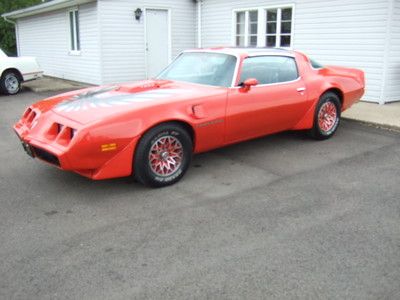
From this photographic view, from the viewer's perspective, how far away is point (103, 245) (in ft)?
11.6

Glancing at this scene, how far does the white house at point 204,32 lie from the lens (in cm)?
977

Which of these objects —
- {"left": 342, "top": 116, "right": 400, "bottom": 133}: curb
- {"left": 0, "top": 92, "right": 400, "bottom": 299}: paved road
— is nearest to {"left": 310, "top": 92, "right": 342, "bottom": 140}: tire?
{"left": 0, "top": 92, "right": 400, "bottom": 299}: paved road

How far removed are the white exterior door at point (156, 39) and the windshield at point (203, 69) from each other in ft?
27.7

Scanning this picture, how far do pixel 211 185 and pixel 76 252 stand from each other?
190 cm

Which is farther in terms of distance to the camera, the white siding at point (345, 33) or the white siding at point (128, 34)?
the white siding at point (128, 34)

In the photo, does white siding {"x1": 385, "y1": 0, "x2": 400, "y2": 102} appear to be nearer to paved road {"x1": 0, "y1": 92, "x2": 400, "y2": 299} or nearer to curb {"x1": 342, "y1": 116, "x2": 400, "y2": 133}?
curb {"x1": 342, "y1": 116, "x2": 400, "y2": 133}

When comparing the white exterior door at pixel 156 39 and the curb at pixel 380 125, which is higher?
the white exterior door at pixel 156 39

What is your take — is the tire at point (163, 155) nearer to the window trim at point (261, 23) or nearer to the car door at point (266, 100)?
the car door at point (266, 100)

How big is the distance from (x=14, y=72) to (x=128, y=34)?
3716mm

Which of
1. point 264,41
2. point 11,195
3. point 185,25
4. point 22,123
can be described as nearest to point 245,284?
point 11,195

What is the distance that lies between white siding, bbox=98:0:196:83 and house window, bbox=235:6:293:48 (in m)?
2.23

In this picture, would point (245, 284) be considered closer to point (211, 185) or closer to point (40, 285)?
point (40, 285)

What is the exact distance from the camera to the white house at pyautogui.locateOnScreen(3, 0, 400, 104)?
977 cm

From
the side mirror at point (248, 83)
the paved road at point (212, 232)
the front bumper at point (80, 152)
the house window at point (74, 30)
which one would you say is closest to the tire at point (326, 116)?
the paved road at point (212, 232)
